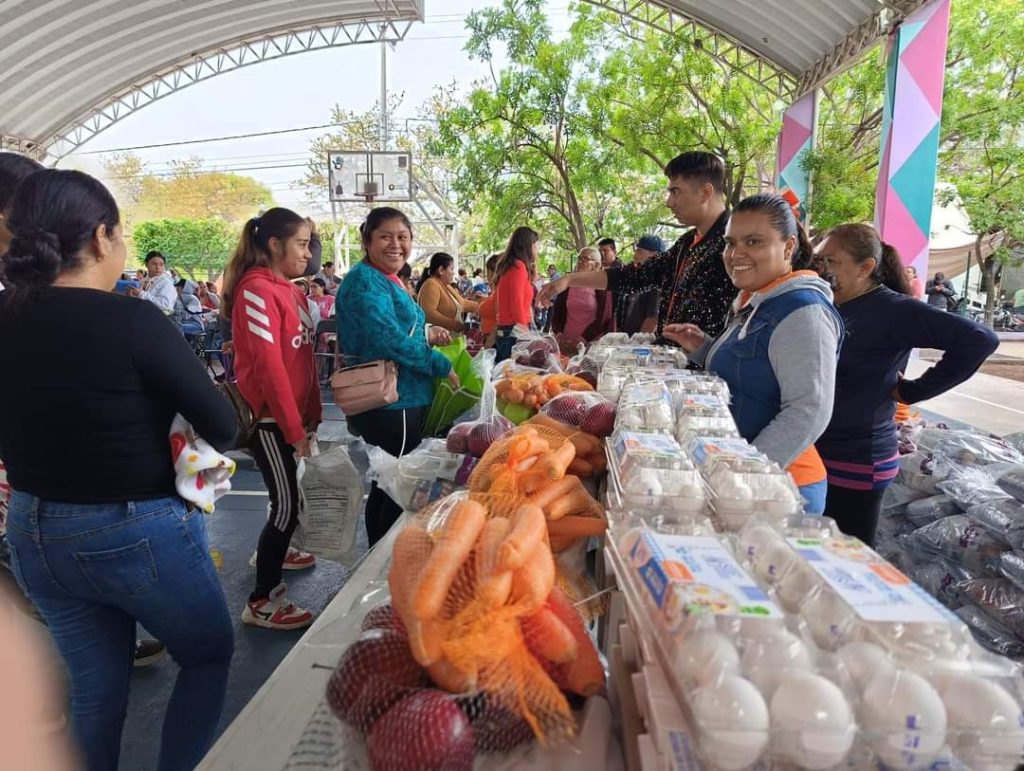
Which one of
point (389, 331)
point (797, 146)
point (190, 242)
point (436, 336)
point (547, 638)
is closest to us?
point (547, 638)

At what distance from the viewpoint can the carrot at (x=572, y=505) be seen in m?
1.19

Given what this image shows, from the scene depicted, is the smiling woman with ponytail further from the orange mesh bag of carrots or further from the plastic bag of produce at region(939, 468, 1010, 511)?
the orange mesh bag of carrots

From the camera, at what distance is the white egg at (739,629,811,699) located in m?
0.61

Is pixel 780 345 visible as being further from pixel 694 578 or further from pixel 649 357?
pixel 694 578

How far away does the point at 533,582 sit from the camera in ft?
2.68

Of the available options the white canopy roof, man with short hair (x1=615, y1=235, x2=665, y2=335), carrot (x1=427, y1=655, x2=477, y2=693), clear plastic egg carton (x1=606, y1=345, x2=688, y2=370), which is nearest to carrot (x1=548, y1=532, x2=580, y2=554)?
carrot (x1=427, y1=655, x2=477, y2=693)

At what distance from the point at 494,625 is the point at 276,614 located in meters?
2.29

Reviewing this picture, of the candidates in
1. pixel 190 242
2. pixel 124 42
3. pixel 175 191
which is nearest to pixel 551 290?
pixel 124 42

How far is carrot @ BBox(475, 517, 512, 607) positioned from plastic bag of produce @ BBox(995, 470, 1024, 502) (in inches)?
103

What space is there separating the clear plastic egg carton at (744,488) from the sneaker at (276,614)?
7.08ft

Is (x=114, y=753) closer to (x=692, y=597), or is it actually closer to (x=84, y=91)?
(x=692, y=597)

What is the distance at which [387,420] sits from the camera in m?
2.74

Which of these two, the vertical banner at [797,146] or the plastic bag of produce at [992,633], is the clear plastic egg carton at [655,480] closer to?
the plastic bag of produce at [992,633]

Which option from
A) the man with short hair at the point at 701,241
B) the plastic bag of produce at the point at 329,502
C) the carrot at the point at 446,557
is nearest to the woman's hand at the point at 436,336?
the plastic bag of produce at the point at 329,502
